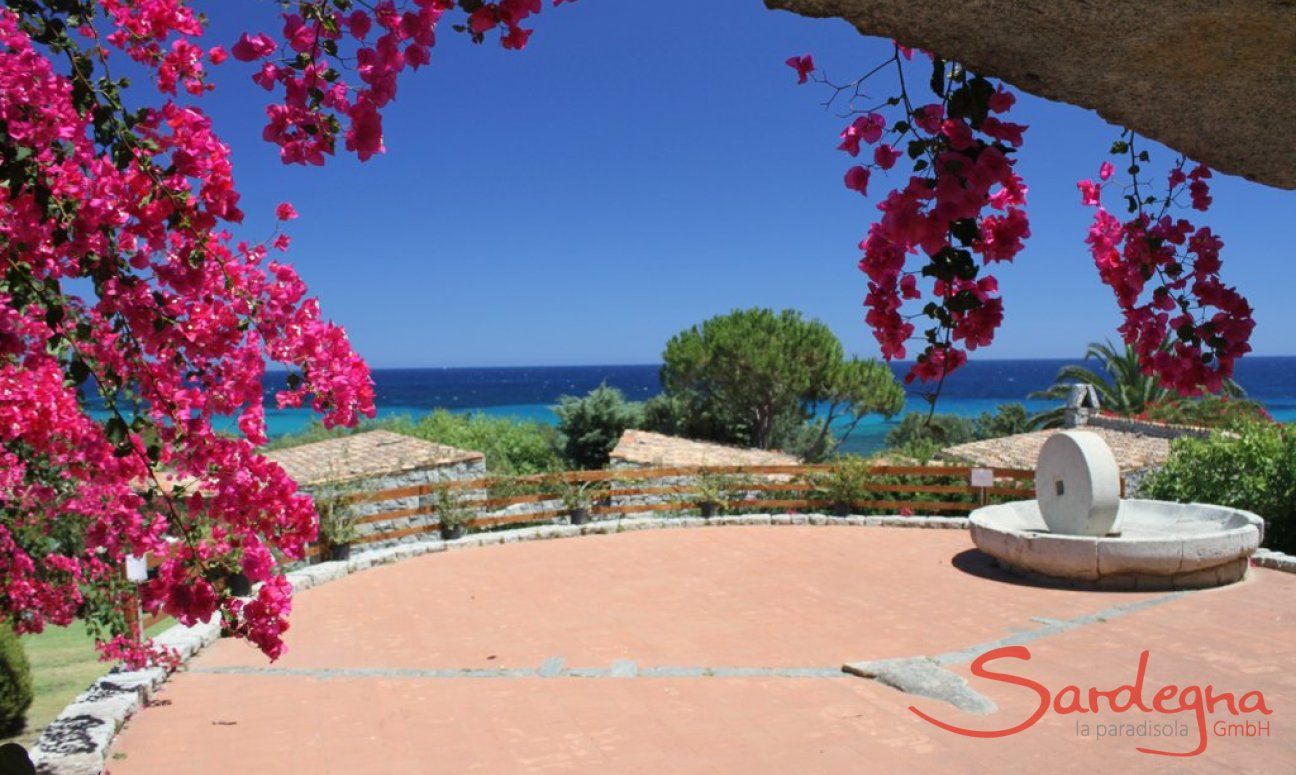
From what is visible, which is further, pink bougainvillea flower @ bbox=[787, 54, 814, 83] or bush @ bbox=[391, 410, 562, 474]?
bush @ bbox=[391, 410, 562, 474]

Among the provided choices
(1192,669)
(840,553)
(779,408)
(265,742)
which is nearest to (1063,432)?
(840,553)

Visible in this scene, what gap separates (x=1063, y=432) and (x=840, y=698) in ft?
18.4

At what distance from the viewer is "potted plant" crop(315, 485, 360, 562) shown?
1109cm

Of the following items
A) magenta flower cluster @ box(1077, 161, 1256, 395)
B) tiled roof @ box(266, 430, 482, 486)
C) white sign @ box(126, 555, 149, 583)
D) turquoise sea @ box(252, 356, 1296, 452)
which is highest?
magenta flower cluster @ box(1077, 161, 1256, 395)

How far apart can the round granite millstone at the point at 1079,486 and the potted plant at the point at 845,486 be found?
4.18 m

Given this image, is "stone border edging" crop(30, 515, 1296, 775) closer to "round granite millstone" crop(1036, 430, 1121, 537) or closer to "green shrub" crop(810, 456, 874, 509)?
"green shrub" crop(810, 456, 874, 509)

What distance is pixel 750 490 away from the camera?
15.2 meters

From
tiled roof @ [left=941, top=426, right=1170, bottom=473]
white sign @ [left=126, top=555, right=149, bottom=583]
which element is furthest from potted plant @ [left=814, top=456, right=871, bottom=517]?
white sign @ [left=126, top=555, right=149, bottom=583]

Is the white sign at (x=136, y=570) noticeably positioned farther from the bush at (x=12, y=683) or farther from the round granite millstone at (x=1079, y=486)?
the round granite millstone at (x=1079, y=486)

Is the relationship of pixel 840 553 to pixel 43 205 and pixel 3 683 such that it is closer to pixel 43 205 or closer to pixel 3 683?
pixel 3 683

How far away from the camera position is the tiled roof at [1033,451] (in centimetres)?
1814

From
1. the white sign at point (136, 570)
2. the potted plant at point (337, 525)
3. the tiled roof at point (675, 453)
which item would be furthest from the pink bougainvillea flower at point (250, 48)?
the tiled roof at point (675, 453)

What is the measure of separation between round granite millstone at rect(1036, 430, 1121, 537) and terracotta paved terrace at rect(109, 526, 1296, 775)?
2.99ft

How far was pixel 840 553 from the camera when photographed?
11164 mm
